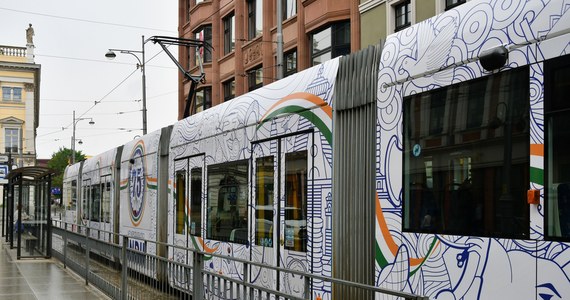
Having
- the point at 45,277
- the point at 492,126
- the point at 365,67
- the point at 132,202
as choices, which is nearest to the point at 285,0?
the point at 132,202

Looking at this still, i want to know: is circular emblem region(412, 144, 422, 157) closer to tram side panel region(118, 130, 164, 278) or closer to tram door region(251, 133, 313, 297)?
tram door region(251, 133, 313, 297)

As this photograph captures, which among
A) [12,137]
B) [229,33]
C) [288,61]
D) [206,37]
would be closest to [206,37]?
[206,37]

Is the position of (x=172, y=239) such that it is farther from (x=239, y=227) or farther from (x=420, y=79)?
(x=420, y=79)

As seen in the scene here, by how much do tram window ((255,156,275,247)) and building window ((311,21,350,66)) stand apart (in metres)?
16.0

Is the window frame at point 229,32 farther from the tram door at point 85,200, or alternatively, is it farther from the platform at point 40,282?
the platform at point 40,282

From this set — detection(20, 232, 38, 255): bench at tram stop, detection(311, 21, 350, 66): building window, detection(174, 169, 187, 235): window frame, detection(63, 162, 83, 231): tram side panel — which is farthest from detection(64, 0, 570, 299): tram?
detection(63, 162, 83, 231): tram side panel

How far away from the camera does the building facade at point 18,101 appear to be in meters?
80.5

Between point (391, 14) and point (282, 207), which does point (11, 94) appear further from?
point (282, 207)

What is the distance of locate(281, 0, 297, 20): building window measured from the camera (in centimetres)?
2803

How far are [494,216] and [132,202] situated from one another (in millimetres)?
11960

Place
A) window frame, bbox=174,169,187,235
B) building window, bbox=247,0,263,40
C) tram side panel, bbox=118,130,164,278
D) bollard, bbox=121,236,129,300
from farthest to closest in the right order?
building window, bbox=247,0,263,40
tram side panel, bbox=118,130,164,278
window frame, bbox=174,169,187,235
bollard, bbox=121,236,129,300

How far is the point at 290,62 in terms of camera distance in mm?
28094

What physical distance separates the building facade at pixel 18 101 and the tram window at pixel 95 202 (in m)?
62.9

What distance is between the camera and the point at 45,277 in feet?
49.4
